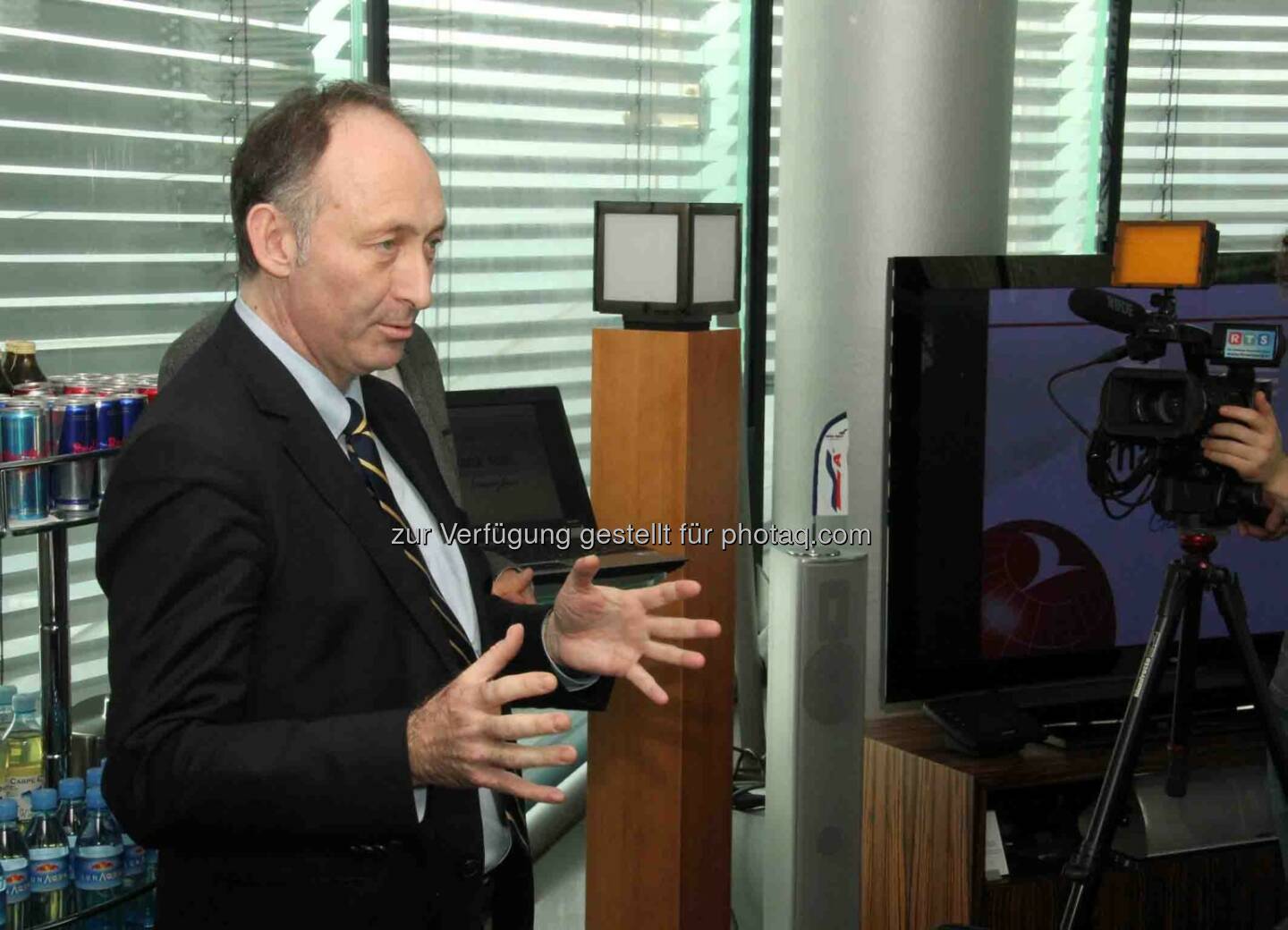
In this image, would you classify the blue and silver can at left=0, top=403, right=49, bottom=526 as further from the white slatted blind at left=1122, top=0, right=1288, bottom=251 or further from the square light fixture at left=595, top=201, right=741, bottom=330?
the white slatted blind at left=1122, top=0, right=1288, bottom=251

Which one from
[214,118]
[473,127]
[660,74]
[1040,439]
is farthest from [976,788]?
[660,74]

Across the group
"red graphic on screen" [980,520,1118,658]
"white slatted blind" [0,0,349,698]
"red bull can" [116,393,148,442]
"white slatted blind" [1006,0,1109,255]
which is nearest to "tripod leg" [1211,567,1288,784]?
"red graphic on screen" [980,520,1118,658]

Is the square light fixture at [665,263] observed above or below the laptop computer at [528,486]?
above

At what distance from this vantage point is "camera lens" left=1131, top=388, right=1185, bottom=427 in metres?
2.44

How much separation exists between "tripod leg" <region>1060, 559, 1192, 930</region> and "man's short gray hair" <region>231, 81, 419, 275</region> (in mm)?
1479

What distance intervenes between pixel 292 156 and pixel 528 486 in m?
1.43

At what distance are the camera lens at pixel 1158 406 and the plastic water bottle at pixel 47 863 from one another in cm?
175

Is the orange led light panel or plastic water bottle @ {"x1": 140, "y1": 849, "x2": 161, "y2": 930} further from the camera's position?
the orange led light panel

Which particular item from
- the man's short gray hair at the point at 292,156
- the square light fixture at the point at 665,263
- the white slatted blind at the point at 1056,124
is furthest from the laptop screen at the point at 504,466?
the white slatted blind at the point at 1056,124

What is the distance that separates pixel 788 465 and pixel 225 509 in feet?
8.38

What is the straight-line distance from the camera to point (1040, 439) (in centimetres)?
285

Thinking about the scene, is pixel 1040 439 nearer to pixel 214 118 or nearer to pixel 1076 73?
pixel 214 118

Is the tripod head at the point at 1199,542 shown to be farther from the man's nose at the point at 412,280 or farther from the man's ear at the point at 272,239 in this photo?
the man's ear at the point at 272,239

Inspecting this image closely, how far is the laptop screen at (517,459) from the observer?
115 inches
